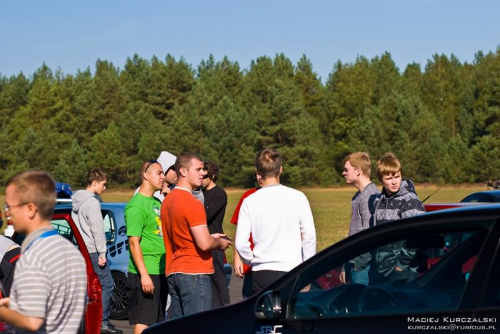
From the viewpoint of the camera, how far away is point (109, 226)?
11.3 m

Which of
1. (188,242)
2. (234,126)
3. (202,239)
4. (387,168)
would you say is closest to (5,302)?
(202,239)

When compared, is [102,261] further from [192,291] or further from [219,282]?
[192,291]

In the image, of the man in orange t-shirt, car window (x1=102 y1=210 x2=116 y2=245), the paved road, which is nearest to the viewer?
the man in orange t-shirt

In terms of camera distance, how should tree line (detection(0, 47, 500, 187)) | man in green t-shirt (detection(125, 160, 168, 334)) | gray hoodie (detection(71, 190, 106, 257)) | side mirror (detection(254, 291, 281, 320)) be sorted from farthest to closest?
tree line (detection(0, 47, 500, 187))
gray hoodie (detection(71, 190, 106, 257))
man in green t-shirt (detection(125, 160, 168, 334))
side mirror (detection(254, 291, 281, 320))

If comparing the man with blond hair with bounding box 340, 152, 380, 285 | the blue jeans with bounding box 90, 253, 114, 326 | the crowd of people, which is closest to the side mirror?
the crowd of people

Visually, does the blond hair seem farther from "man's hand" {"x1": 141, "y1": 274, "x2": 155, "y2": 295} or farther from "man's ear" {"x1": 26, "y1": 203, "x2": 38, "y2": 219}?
"man's ear" {"x1": 26, "y1": 203, "x2": 38, "y2": 219}

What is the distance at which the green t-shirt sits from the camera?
7.96 meters

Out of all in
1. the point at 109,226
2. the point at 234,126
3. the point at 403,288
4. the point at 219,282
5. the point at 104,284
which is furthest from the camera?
the point at 234,126

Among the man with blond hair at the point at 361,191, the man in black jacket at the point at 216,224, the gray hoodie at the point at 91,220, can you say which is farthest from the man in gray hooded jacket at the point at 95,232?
the man with blond hair at the point at 361,191

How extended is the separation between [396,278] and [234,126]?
102 metres

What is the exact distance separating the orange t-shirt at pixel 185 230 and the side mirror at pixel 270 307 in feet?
7.14

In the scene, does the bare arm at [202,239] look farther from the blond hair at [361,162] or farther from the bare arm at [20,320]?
the bare arm at [20,320]

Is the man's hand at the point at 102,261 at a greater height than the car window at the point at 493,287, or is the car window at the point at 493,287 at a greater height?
the car window at the point at 493,287

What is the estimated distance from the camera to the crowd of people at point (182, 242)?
12.2ft
